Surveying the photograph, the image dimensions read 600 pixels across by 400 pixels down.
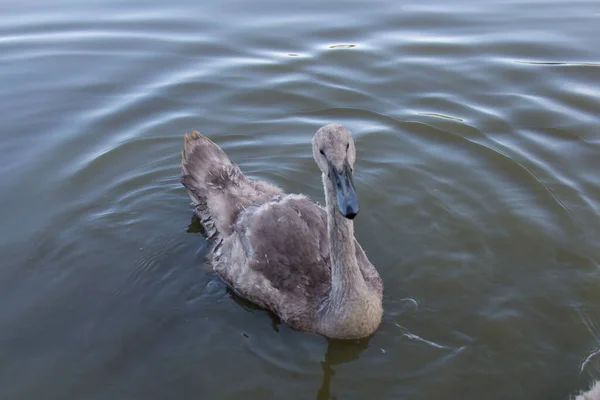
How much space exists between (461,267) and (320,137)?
2.26 metres

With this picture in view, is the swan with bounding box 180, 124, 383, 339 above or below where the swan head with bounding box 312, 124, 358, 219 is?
below

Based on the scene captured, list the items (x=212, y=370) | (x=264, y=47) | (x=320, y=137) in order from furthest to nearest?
(x=264, y=47)
(x=212, y=370)
(x=320, y=137)

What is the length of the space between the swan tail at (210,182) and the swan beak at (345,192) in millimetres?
2081

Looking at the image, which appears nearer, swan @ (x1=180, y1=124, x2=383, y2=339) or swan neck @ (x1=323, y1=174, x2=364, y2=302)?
swan @ (x1=180, y1=124, x2=383, y2=339)

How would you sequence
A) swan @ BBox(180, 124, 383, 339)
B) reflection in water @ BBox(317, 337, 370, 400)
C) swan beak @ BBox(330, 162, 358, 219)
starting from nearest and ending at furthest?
swan beak @ BBox(330, 162, 358, 219)
swan @ BBox(180, 124, 383, 339)
reflection in water @ BBox(317, 337, 370, 400)

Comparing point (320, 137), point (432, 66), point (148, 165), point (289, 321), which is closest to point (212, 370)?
point (289, 321)

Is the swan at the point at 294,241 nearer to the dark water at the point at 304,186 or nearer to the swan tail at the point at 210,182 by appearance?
the swan tail at the point at 210,182

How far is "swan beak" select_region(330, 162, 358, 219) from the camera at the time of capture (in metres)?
4.46

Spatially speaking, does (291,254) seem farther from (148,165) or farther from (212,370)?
(148,165)

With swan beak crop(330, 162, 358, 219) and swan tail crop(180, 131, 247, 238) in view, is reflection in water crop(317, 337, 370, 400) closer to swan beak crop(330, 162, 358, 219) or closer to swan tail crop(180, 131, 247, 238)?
swan beak crop(330, 162, 358, 219)

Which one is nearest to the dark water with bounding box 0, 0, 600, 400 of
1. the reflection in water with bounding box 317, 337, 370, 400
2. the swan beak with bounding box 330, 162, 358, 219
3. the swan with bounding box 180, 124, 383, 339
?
the reflection in water with bounding box 317, 337, 370, 400

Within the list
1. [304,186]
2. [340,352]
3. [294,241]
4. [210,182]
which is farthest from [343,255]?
[304,186]

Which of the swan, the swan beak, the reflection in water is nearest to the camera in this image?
the swan beak

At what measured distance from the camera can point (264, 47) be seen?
35.2ft
